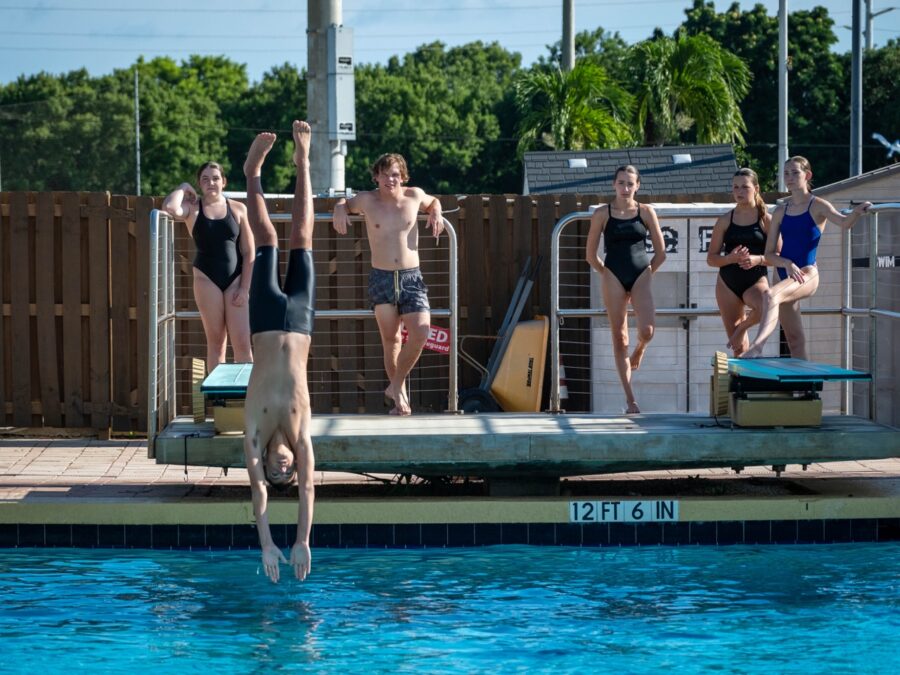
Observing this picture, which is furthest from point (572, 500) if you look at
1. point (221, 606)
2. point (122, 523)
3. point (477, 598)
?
point (122, 523)

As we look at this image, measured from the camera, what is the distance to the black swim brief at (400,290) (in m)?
8.76

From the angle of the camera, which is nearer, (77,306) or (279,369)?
(279,369)

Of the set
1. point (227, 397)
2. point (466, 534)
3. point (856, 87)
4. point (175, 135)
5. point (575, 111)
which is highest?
point (175, 135)

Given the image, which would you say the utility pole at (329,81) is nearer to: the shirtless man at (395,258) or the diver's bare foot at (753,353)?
the shirtless man at (395,258)

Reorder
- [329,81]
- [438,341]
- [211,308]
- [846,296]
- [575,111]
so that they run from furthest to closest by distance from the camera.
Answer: [575,111] < [329,81] < [438,341] < [846,296] < [211,308]

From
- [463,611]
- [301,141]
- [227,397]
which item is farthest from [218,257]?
[463,611]

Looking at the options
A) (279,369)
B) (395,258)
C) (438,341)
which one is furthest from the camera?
(438,341)

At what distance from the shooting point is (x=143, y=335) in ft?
36.1

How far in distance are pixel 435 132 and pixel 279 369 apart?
59.7 metres

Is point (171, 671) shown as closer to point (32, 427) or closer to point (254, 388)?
point (254, 388)

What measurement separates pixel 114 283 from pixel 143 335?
1.75 ft

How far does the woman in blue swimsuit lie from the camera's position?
8539mm

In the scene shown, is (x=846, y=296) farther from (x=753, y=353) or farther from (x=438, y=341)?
(x=438, y=341)

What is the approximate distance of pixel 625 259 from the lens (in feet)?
29.2
